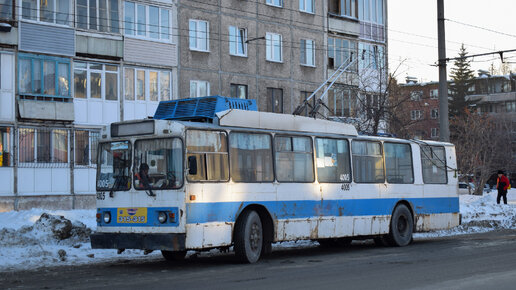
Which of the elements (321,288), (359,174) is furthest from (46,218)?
(321,288)

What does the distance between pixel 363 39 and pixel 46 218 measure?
30355mm

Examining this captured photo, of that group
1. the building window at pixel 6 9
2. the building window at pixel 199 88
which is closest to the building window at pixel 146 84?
the building window at pixel 199 88

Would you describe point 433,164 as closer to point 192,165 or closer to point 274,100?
point 192,165

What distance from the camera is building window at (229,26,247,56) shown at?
122 ft

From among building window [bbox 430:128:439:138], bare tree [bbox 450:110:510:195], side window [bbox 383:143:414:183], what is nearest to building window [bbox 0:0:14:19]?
side window [bbox 383:143:414:183]

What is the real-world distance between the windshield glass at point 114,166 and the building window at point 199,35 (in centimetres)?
2131

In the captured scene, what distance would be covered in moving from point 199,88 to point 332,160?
64.0 ft

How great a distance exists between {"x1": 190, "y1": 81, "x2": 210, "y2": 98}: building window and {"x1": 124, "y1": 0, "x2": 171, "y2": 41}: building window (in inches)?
100

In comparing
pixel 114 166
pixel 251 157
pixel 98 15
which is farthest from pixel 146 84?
pixel 114 166

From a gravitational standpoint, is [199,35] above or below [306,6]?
below

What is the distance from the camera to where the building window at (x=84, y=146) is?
31422 mm

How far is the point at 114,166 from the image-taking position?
1423cm

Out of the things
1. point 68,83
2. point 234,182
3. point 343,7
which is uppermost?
point 343,7

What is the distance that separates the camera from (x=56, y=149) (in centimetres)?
3069
